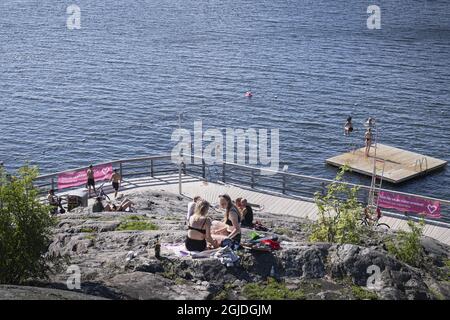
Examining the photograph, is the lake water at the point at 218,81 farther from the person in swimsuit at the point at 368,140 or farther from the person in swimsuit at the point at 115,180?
the person in swimsuit at the point at 115,180

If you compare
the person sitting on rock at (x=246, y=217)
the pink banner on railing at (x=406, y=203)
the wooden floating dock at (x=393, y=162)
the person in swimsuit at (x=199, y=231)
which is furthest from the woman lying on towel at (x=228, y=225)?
the wooden floating dock at (x=393, y=162)

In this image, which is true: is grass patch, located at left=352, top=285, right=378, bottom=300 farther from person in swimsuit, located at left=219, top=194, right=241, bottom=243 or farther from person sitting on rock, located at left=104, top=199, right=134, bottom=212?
person sitting on rock, located at left=104, top=199, right=134, bottom=212

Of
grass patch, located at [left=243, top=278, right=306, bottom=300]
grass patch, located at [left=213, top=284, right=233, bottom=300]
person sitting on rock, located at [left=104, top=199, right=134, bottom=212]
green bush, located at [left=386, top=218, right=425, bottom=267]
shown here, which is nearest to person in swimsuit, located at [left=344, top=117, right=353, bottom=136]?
person sitting on rock, located at [left=104, top=199, right=134, bottom=212]

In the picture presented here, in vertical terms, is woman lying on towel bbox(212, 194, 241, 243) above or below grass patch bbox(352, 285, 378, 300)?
above

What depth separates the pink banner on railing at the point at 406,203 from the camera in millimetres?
27859

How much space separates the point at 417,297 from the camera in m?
13.8

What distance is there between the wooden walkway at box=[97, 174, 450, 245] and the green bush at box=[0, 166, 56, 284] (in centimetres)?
1412

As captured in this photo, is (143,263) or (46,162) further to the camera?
(46,162)

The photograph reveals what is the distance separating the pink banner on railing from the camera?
27.9 metres

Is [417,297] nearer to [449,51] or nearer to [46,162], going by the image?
[46,162]

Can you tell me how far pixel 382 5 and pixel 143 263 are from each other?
324 feet

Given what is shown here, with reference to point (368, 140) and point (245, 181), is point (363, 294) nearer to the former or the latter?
point (245, 181)

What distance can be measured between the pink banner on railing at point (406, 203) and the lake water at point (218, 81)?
10.9 m
